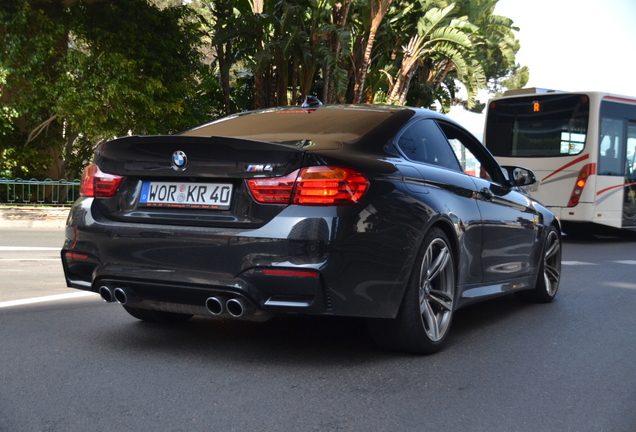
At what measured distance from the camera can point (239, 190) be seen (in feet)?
13.4

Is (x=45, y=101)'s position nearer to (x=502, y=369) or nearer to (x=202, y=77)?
(x=202, y=77)

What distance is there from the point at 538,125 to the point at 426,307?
12.4 meters

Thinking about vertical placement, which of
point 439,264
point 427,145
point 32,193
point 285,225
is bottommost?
point 32,193

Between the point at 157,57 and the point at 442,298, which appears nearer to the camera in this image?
the point at 442,298

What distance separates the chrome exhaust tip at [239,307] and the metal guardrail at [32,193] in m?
16.0

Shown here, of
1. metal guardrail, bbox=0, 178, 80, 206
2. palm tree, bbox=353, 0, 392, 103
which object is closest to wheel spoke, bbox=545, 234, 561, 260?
metal guardrail, bbox=0, 178, 80, 206

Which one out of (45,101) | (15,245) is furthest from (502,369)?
(45,101)

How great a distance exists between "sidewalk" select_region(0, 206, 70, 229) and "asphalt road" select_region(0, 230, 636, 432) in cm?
1168

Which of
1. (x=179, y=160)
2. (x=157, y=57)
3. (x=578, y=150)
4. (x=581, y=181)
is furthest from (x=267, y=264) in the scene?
(x=157, y=57)

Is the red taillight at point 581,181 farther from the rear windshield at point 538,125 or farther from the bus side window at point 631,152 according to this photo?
the bus side window at point 631,152

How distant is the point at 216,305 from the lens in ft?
13.4

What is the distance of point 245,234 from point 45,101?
1700 cm

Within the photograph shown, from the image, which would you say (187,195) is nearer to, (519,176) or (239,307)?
(239,307)

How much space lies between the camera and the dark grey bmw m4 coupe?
13.0ft
